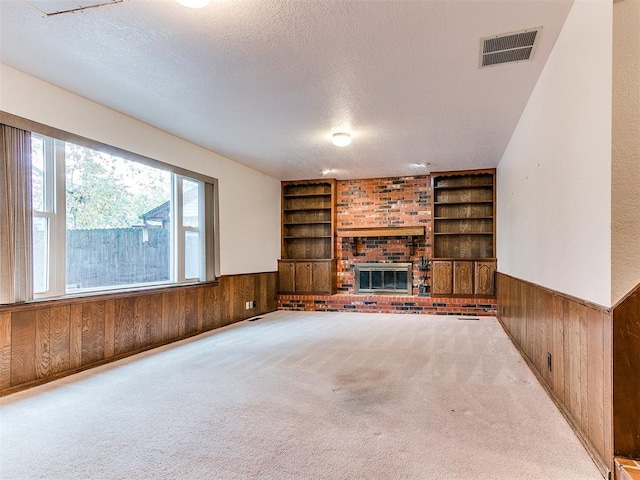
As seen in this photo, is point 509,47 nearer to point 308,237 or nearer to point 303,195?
point 303,195

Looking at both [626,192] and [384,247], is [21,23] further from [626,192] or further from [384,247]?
[384,247]

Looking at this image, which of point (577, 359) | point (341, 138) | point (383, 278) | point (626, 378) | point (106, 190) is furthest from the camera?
point (383, 278)

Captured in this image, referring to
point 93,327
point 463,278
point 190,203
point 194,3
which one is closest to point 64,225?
point 93,327

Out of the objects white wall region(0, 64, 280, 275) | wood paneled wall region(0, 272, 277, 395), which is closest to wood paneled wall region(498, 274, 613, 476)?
wood paneled wall region(0, 272, 277, 395)

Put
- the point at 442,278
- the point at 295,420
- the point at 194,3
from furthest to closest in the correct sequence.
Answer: the point at 442,278
the point at 295,420
the point at 194,3

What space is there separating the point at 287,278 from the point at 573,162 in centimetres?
588

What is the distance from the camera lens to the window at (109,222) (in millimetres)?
3404

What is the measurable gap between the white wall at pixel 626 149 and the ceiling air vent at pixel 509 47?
837 millimetres

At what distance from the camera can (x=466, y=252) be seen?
23.1 ft

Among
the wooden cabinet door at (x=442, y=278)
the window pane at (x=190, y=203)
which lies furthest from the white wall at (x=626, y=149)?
the wooden cabinet door at (x=442, y=278)

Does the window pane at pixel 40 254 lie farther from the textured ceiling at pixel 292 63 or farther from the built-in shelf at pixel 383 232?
the built-in shelf at pixel 383 232

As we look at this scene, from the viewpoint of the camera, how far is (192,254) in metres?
5.29

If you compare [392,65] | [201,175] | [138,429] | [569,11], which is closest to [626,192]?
[569,11]

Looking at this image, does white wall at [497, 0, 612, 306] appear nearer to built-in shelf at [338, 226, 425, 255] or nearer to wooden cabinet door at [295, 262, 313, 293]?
built-in shelf at [338, 226, 425, 255]
